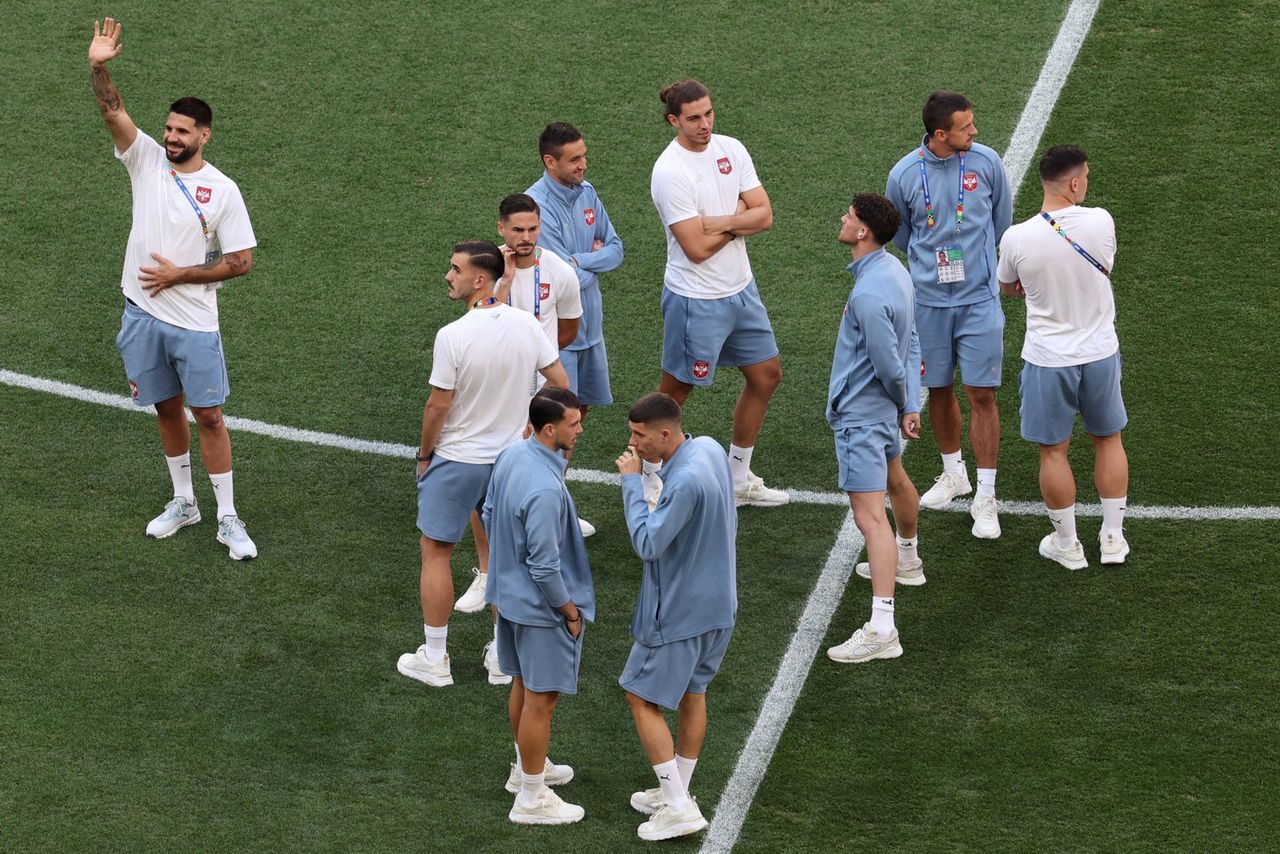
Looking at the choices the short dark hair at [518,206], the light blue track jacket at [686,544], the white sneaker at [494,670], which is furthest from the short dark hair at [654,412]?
the white sneaker at [494,670]

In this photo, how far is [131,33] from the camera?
13.1m

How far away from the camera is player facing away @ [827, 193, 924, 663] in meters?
7.81

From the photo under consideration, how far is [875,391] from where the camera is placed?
8.03 meters

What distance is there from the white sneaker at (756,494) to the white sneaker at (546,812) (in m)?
2.69

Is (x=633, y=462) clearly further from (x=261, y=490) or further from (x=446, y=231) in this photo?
(x=446, y=231)

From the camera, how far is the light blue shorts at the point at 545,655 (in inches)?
268

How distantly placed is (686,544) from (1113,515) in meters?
2.97

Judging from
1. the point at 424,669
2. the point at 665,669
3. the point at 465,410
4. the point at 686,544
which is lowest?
the point at 424,669

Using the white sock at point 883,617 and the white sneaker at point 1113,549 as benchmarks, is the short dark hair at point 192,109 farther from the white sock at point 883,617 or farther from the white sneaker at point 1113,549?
the white sneaker at point 1113,549

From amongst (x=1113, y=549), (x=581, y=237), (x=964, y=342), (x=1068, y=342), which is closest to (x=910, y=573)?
(x=1113, y=549)

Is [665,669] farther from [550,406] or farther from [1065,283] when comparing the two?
[1065,283]

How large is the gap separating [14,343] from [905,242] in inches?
213

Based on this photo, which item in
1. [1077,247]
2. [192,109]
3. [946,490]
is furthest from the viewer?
[946,490]

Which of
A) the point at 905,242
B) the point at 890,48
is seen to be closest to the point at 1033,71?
the point at 890,48
